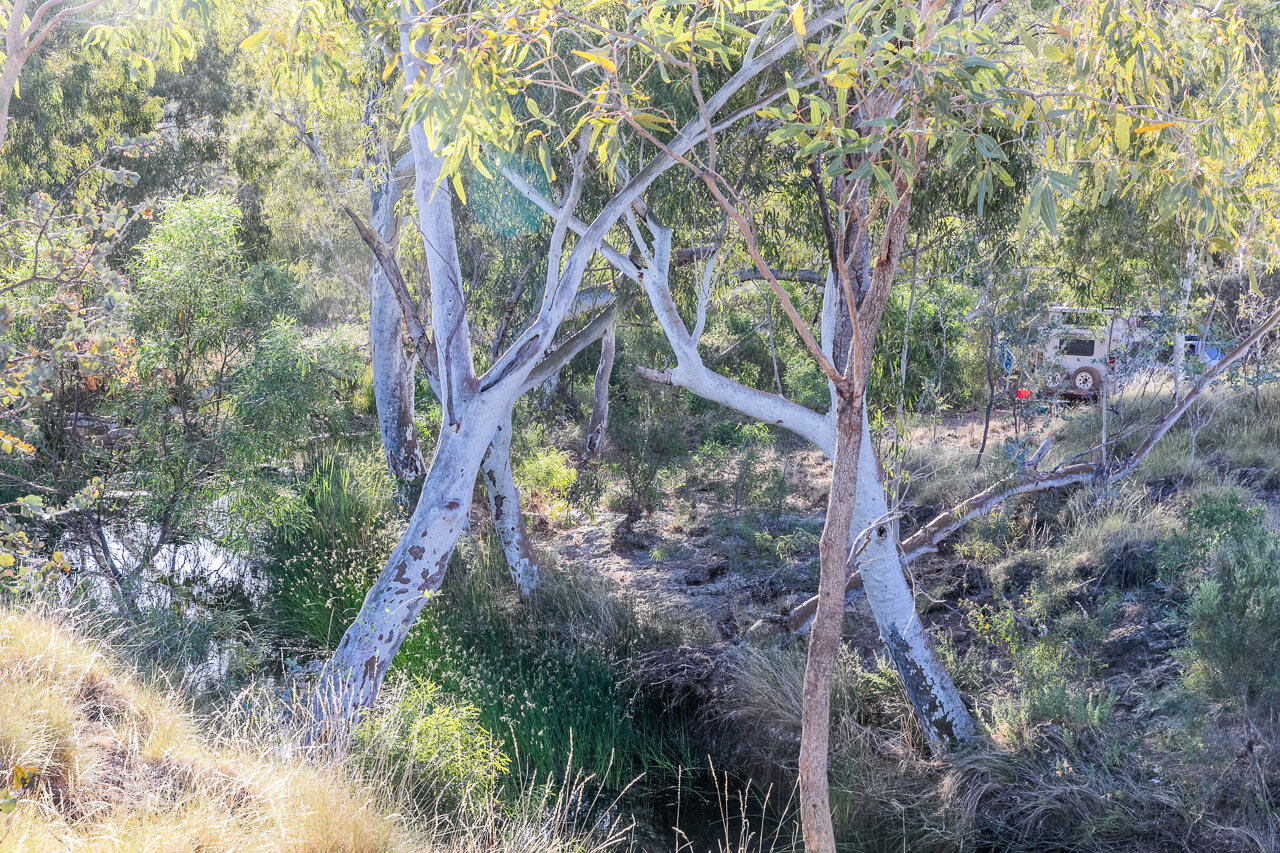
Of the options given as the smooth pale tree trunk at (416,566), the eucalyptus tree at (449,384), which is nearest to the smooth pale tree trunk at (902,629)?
the eucalyptus tree at (449,384)

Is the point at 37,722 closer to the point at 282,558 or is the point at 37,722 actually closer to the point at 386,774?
the point at 386,774

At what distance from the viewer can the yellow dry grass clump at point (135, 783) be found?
11.2ft

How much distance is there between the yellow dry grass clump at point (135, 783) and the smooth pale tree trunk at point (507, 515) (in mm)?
3897

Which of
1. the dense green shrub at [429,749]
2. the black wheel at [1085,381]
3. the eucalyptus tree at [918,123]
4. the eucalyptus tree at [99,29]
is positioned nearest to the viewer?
the eucalyptus tree at [918,123]

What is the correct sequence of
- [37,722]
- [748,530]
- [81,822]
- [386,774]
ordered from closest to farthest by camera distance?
[81,822]
[37,722]
[386,774]
[748,530]

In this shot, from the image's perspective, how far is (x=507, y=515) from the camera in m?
8.82

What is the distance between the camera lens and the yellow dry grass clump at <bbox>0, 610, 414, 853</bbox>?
3422 millimetres

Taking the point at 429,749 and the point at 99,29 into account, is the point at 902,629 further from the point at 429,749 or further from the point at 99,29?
the point at 99,29

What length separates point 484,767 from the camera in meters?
5.85

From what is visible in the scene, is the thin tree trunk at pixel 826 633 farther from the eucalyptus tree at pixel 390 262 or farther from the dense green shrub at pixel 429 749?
the eucalyptus tree at pixel 390 262

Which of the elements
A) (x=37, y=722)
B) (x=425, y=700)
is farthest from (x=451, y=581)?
(x=37, y=722)

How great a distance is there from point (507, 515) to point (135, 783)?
191 inches

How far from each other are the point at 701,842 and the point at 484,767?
5.90 feet

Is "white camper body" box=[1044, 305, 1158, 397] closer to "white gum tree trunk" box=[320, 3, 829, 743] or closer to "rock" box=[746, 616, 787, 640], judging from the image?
"rock" box=[746, 616, 787, 640]
